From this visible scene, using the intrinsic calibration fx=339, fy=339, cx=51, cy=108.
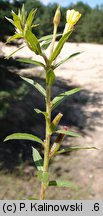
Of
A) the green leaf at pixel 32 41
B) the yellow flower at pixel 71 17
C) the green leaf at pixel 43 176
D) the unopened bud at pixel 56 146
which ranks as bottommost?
the green leaf at pixel 43 176

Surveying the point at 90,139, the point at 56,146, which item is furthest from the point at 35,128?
the point at 56,146

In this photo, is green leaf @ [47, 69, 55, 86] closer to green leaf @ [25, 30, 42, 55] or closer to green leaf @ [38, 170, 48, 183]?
green leaf @ [25, 30, 42, 55]

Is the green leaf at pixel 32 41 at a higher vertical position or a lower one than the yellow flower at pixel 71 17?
lower

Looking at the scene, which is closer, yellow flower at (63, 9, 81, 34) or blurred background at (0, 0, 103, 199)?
yellow flower at (63, 9, 81, 34)

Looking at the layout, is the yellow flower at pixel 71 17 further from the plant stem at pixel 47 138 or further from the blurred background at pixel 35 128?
the blurred background at pixel 35 128

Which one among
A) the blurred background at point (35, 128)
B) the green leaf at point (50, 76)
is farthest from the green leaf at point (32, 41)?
the blurred background at point (35, 128)

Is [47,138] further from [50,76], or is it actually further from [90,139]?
[90,139]

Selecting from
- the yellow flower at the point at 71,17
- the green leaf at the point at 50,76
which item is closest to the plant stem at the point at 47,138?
the green leaf at the point at 50,76

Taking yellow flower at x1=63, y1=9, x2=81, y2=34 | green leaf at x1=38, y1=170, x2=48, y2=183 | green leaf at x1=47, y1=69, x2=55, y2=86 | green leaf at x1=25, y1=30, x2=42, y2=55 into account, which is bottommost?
green leaf at x1=38, y1=170, x2=48, y2=183

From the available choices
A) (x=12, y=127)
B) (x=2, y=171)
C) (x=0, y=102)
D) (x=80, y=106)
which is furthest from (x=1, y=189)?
(x=80, y=106)

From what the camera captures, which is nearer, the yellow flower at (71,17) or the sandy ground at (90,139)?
the yellow flower at (71,17)

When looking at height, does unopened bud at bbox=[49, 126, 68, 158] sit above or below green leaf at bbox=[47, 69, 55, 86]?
below

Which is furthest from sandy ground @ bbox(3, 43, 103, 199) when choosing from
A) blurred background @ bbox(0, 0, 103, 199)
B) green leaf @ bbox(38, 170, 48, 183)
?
green leaf @ bbox(38, 170, 48, 183)
